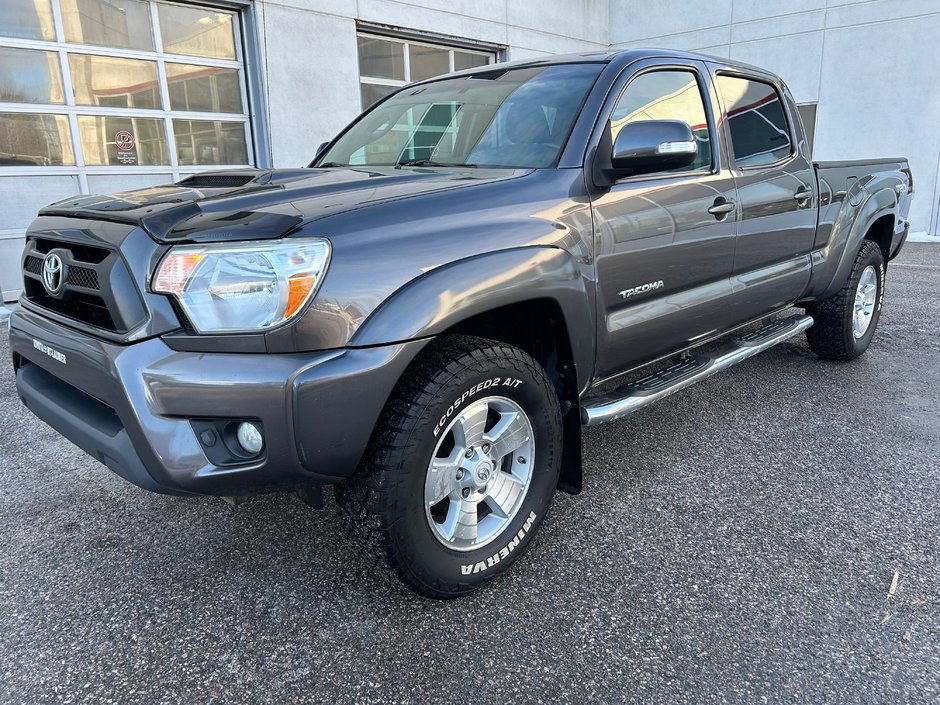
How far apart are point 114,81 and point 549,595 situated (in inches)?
302

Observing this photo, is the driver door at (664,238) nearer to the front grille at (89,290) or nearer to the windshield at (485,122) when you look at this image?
the windshield at (485,122)

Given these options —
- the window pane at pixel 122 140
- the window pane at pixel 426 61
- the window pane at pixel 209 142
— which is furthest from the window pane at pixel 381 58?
the window pane at pixel 122 140

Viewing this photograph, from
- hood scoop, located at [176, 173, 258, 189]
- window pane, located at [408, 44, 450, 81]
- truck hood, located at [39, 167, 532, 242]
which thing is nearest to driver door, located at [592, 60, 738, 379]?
truck hood, located at [39, 167, 532, 242]

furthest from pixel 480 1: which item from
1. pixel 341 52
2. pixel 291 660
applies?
pixel 291 660

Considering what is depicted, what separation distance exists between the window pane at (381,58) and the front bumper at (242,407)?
28.0 feet

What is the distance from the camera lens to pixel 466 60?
1089cm

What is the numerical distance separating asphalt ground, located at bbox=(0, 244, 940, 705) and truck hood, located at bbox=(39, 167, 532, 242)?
47.6 inches

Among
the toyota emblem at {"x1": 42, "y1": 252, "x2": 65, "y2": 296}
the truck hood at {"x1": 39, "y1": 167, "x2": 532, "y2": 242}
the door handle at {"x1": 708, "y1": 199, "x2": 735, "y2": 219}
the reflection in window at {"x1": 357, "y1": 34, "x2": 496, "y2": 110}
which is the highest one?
the reflection in window at {"x1": 357, "y1": 34, "x2": 496, "y2": 110}

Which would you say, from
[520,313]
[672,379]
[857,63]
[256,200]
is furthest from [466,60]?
[256,200]

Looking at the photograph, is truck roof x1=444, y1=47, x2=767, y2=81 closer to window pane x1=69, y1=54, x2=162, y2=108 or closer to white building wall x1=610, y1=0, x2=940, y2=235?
window pane x1=69, y1=54, x2=162, y2=108

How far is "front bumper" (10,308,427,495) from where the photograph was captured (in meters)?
1.76

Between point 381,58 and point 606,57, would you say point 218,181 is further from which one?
point 381,58

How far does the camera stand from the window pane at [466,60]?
35.2 ft

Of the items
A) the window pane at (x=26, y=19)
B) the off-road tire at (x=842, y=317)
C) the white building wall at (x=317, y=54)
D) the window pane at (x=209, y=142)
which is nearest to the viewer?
the off-road tire at (x=842, y=317)
